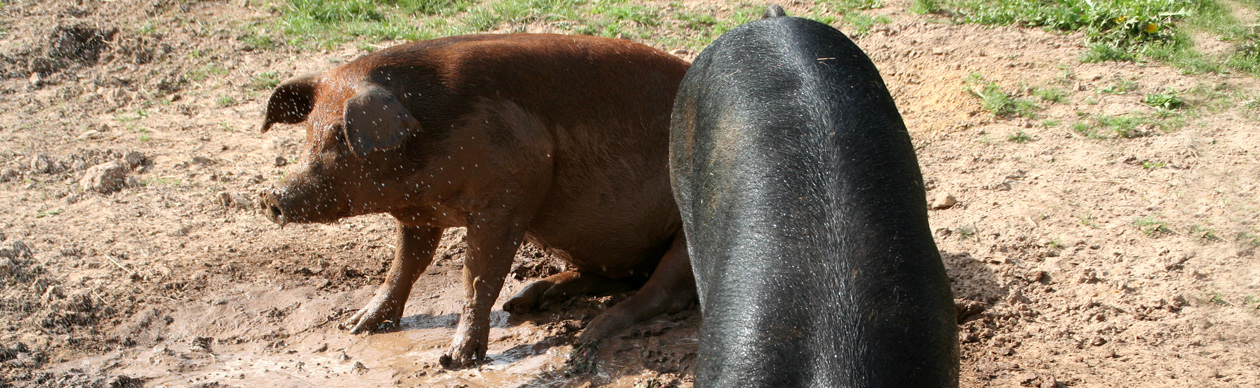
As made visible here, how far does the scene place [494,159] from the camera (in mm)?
4512

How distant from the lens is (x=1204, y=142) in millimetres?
5352

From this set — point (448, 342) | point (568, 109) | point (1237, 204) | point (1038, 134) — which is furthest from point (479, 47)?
point (1237, 204)

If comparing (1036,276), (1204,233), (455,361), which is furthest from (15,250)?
(1204,233)

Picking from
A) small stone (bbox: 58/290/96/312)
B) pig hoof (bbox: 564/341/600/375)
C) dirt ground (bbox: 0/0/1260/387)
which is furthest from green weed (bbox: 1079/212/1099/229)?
small stone (bbox: 58/290/96/312)

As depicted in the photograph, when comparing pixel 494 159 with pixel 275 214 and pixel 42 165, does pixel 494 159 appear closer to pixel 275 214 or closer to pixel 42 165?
pixel 275 214

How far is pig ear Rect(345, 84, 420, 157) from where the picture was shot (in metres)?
4.14

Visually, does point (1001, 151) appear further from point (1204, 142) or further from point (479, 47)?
point (479, 47)

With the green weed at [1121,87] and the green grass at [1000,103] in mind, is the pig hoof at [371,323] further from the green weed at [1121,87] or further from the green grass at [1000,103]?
the green weed at [1121,87]

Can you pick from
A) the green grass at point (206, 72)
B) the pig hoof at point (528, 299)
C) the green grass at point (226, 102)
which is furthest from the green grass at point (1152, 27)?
the green grass at point (206, 72)

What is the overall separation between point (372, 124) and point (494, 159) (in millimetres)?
584

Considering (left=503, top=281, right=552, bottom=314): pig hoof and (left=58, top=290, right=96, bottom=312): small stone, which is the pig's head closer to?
(left=503, top=281, right=552, bottom=314): pig hoof

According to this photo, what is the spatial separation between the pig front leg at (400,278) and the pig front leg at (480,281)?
52 cm

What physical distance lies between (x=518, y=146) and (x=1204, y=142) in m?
3.48

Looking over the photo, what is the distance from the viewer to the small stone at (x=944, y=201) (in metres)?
5.38
